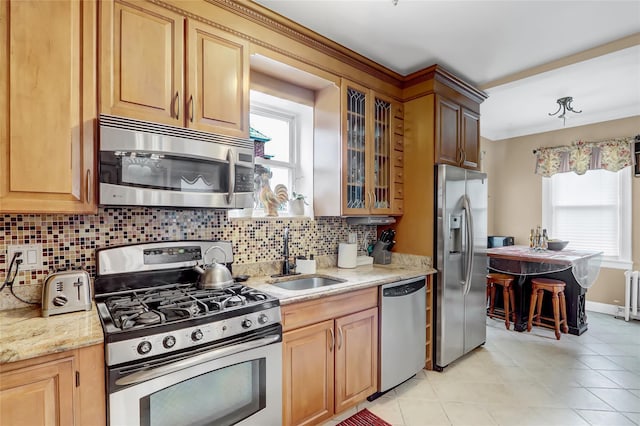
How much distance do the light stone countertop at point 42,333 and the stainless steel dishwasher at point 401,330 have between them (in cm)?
169

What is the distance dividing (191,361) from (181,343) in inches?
3.8

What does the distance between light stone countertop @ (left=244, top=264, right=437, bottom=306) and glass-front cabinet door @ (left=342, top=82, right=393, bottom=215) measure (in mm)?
488

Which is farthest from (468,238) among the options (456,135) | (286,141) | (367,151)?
(286,141)

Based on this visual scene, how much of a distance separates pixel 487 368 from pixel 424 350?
27.0 inches

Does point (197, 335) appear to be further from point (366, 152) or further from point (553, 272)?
point (553, 272)

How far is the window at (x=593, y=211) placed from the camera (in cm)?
422

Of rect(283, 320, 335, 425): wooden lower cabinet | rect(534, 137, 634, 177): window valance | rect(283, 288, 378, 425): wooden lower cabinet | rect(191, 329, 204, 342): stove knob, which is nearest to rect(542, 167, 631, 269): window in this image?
rect(534, 137, 634, 177): window valance

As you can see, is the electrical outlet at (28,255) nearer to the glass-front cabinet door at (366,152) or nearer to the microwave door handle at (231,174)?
the microwave door handle at (231,174)

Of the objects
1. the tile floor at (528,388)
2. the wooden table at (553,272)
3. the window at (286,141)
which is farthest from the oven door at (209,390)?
the wooden table at (553,272)

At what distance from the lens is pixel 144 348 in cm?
123

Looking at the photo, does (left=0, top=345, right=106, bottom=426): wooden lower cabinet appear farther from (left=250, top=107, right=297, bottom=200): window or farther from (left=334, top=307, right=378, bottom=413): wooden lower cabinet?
(left=250, top=107, right=297, bottom=200): window

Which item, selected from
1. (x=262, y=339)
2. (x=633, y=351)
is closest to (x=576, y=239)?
(x=633, y=351)

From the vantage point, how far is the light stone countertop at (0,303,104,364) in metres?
1.06

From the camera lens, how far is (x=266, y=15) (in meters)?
2.00
